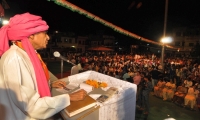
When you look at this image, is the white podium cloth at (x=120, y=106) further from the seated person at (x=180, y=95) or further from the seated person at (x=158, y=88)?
the seated person at (x=158, y=88)

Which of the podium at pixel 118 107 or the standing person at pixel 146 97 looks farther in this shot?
the standing person at pixel 146 97

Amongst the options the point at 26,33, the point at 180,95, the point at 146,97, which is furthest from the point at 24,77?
the point at 180,95

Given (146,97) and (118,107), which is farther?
(146,97)

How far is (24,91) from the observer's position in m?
1.11

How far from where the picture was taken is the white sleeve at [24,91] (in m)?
1.10

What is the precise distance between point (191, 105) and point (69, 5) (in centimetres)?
797

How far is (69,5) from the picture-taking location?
7035 mm

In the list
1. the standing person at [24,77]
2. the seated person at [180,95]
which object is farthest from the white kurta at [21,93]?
the seated person at [180,95]

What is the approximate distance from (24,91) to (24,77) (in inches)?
4.7

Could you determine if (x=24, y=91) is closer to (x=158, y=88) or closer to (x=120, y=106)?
(x=120, y=106)

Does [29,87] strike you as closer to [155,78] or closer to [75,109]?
[75,109]

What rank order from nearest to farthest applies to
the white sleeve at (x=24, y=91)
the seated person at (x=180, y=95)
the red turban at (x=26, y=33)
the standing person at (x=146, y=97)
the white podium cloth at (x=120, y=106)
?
the white sleeve at (x=24, y=91) < the red turban at (x=26, y=33) < the white podium cloth at (x=120, y=106) < the standing person at (x=146, y=97) < the seated person at (x=180, y=95)

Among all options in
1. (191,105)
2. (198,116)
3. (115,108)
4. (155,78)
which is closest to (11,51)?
(115,108)

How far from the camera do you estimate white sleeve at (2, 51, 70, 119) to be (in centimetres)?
110
